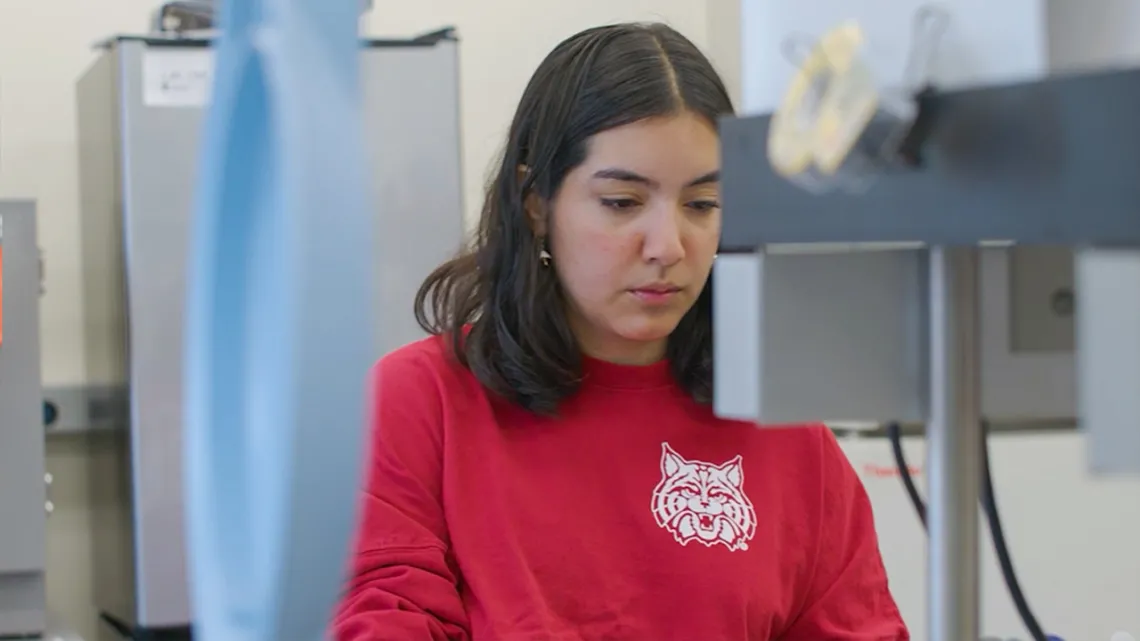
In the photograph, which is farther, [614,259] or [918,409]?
[614,259]

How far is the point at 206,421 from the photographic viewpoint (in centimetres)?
45

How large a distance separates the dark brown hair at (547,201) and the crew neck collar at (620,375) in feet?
0.05

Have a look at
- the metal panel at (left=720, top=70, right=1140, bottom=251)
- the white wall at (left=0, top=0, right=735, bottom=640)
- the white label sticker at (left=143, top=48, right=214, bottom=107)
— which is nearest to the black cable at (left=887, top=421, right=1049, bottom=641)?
the metal panel at (left=720, top=70, right=1140, bottom=251)

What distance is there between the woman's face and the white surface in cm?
121

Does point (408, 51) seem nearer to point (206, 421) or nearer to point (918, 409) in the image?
point (918, 409)

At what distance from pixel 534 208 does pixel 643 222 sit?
5.8 inches

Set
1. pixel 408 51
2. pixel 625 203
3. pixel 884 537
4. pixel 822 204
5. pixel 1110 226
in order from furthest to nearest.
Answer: pixel 884 537 → pixel 408 51 → pixel 625 203 → pixel 822 204 → pixel 1110 226

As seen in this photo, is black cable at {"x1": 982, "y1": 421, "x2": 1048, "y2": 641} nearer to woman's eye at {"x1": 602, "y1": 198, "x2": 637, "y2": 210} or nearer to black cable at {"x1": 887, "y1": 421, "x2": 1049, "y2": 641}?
black cable at {"x1": 887, "y1": 421, "x2": 1049, "y2": 641}

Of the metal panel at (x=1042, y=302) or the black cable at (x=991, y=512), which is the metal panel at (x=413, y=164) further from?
the metal panel at (x=1042, y=302)

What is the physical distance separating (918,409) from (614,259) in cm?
64

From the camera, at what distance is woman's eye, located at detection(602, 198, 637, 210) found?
4.44 feet

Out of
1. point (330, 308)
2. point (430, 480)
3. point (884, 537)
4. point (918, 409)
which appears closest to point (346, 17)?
point (330, 308)

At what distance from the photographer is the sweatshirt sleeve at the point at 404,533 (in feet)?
3.87

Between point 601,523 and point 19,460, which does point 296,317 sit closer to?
point 601,523
